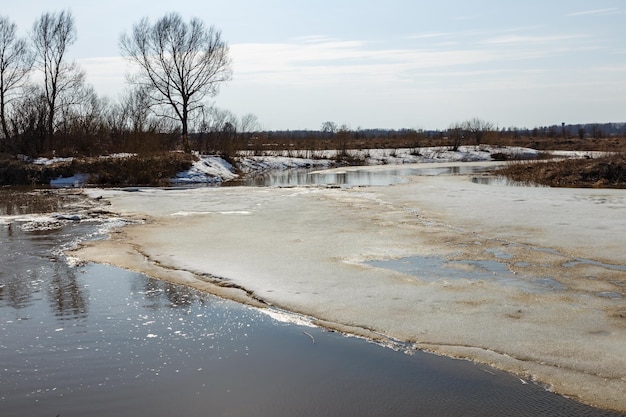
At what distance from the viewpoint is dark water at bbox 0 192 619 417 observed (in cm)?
445

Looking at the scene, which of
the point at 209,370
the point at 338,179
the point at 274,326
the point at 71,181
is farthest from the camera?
the point at 338,179

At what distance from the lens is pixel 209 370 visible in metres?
5.16

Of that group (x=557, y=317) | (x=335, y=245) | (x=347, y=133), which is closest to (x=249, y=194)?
(x=335, y=245)

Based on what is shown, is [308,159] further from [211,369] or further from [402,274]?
[211,369]

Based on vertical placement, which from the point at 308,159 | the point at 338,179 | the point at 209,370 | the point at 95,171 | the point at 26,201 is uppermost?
the point at 308,159

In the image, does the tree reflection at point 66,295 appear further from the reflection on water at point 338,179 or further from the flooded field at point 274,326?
the reflection on water at point 338,179

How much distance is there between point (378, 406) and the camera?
4445mm

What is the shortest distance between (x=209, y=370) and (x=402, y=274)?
3947 mm

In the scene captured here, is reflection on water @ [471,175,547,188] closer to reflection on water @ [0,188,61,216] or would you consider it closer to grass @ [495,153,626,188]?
grass @ [495,153,626,188]

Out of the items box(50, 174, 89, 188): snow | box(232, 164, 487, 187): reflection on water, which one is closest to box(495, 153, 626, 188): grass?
box(232, 164, 487, 187): reflection on water

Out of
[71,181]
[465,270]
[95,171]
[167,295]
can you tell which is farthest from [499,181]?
[167,295]

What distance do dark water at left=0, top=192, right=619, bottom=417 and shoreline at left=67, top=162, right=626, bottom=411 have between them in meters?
0.44

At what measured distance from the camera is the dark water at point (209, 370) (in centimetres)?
445

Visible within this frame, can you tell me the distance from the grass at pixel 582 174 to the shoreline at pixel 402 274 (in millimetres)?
8568
